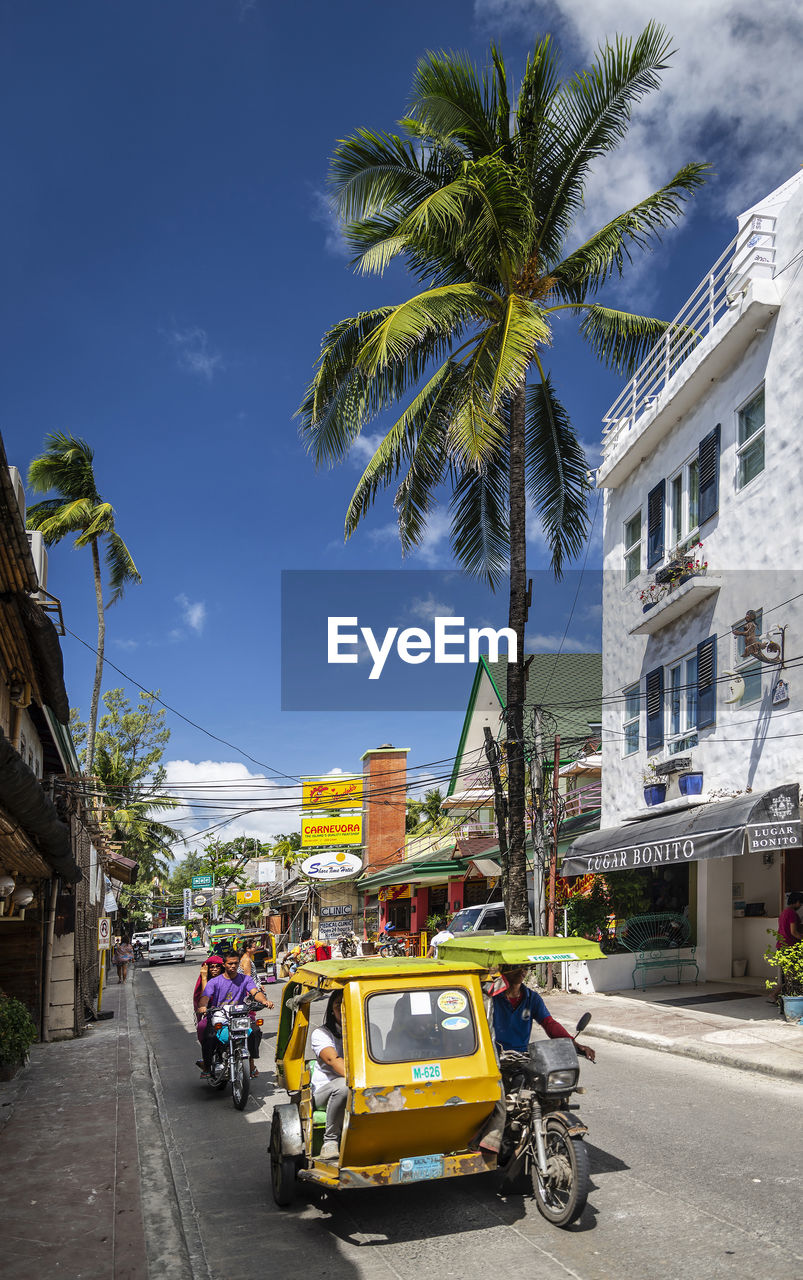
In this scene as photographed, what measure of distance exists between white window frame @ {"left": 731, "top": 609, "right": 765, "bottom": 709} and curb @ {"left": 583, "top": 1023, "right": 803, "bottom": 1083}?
5.42 metres

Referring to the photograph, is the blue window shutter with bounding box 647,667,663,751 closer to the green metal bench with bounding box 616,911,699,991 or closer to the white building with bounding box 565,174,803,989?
the white building with bounding box 565,174,803,989

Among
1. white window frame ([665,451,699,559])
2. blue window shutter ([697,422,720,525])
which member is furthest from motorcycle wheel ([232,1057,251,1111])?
white window frame ([665,451,699,559])

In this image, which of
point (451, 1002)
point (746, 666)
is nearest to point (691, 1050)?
point (746, 666)

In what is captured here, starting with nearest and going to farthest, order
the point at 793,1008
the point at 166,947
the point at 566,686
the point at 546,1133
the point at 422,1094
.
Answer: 1. the point at 422,1094
2. the point at 546,1133
3. the point at 793,1008
4. the point at 566,686
5. the point at 166,947

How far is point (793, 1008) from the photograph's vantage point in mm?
14391

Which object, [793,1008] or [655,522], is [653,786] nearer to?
[655,522]

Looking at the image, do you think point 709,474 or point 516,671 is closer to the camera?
point 516,671

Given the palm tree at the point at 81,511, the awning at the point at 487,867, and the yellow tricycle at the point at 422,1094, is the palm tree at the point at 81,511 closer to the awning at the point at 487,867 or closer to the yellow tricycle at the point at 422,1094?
the awning at the point at 487,867

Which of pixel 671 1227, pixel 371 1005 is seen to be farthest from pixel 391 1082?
pixel 671 1227

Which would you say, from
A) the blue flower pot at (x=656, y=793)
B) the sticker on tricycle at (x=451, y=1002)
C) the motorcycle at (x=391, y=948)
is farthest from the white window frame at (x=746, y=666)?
the motorcycle at (x=391, y=948)

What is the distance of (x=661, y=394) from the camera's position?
2067 centimetres

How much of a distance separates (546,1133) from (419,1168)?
0.89 m

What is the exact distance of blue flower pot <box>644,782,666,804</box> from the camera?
19859 mm

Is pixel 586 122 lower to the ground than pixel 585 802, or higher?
higher
